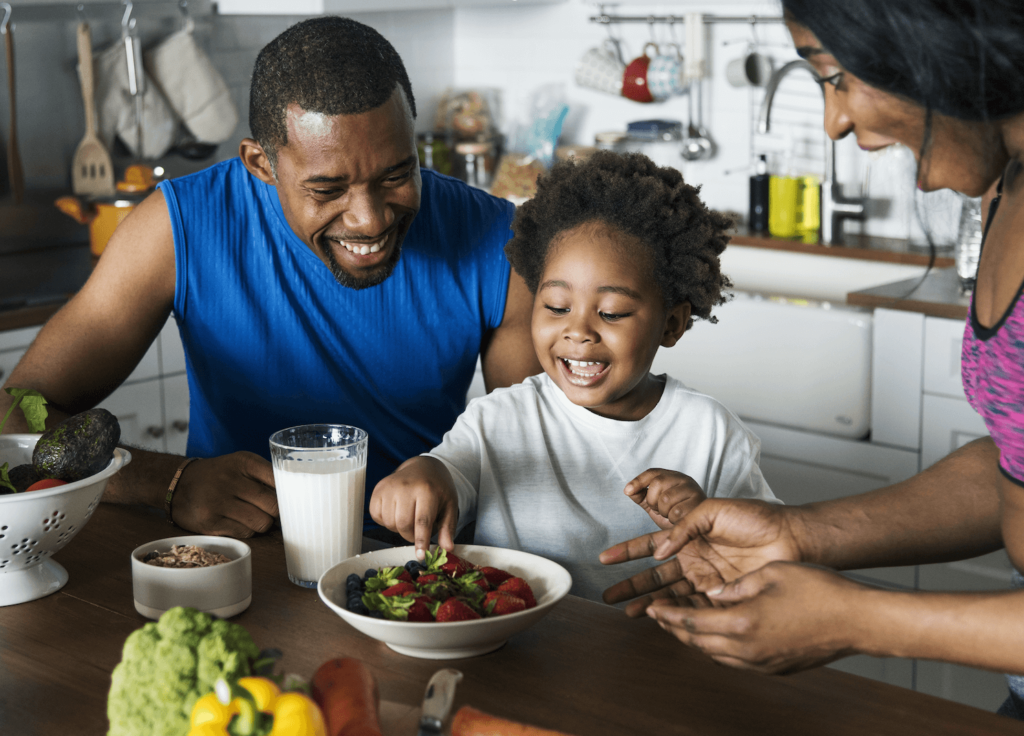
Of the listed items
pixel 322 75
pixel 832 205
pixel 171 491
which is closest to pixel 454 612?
pixel 171 491

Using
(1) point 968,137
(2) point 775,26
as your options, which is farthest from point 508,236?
(2) point 775,26

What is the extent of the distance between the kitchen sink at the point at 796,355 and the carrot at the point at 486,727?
6.73 feet

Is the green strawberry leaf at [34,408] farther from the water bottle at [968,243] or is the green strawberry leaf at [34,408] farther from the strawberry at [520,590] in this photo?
the water bottle at [968,243]

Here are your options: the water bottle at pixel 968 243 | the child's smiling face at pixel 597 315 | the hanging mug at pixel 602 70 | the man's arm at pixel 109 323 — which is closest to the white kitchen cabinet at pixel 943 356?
the water bottle at pixel 968 243

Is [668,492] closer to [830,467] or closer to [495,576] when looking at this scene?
[495,576]

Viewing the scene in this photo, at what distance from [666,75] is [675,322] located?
221 centimetres

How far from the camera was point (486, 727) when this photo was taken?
2.65ft

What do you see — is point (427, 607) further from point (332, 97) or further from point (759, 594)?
point (332, 97)

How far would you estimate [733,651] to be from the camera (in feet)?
2.94

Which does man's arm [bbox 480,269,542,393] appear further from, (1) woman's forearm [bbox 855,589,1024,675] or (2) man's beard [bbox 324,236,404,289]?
(1) woman's forearm [bbox 855,589,1024,675]

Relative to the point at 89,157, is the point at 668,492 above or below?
below

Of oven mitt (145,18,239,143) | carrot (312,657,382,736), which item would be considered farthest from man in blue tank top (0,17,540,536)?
oven mitt (145,18,239,143)

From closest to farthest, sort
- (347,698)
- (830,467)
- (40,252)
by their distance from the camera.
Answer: (347,698) < (830,467) < (40,252)

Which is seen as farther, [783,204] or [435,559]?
[783,204]
